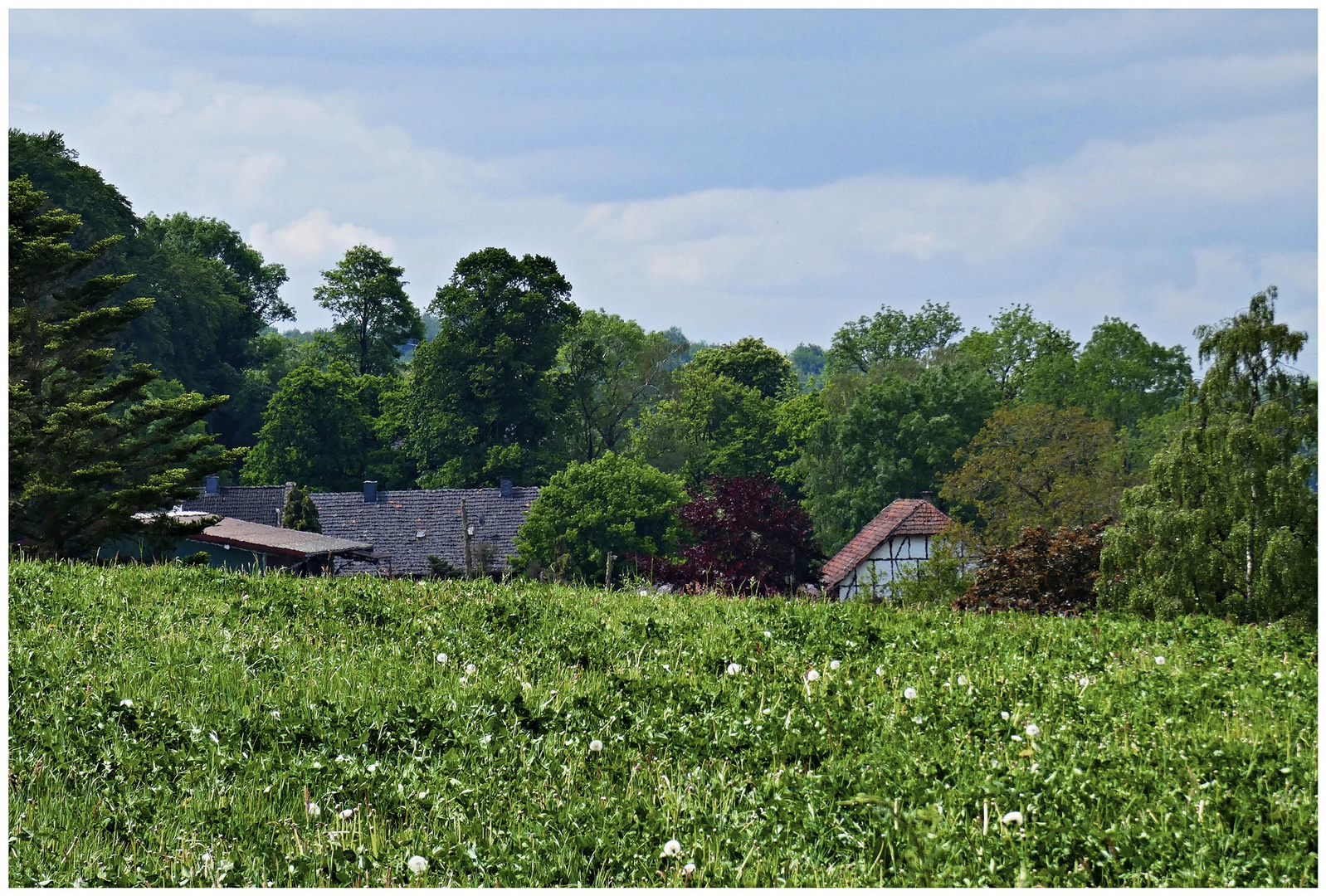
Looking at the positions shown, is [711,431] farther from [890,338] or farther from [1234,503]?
[1234,503]

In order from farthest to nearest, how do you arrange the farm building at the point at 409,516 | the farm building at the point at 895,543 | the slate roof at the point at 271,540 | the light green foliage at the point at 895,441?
the light green foliage at the point at 895,441 → the farm building at the point at 409,516 → the farm building at the point at 895,543 → the slate roof at the point at 271,540

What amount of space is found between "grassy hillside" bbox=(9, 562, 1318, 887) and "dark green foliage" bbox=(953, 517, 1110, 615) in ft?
33.0

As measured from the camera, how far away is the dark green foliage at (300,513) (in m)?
41.5

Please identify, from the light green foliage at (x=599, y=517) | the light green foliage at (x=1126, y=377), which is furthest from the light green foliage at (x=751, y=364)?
the light green foliage at (x=599, y=517)

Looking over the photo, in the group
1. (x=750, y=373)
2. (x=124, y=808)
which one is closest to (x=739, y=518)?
(x=124, y=808)

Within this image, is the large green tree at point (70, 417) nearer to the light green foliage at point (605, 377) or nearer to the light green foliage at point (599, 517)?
the light green foliage at point (599, 517)

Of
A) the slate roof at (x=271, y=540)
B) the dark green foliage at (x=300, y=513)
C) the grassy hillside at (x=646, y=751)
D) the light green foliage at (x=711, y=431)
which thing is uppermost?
the light green foliage at (x=711, y=431)

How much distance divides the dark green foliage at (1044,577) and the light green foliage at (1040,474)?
1868 cm

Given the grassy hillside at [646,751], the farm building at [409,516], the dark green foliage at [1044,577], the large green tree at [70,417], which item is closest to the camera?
the grassy hillside at [646,751]

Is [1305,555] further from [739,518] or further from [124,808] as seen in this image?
[124,808]

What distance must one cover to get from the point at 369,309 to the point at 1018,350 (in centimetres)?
3793

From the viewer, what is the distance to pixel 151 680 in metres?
6.22

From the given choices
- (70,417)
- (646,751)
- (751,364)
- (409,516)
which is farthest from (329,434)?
(646,751)

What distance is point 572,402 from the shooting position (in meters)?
58.2
